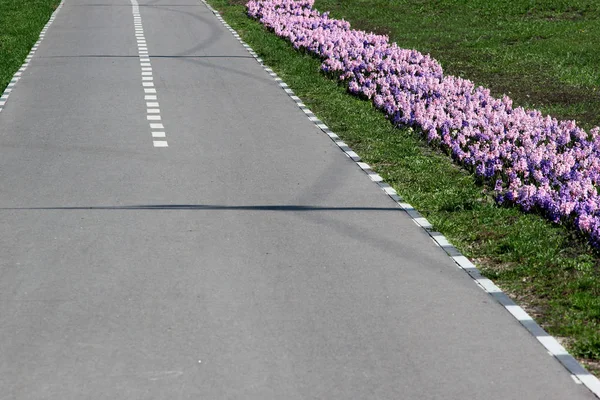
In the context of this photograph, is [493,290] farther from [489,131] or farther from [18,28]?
[18,28]

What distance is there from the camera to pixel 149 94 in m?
22.8

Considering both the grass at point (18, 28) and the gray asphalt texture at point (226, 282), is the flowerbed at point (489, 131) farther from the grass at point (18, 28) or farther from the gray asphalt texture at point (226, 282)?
the grass at point (18, 28)

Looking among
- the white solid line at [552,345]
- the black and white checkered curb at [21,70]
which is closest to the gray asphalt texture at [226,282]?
the white solid line at [552,345]

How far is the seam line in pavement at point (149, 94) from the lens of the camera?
18125 mm

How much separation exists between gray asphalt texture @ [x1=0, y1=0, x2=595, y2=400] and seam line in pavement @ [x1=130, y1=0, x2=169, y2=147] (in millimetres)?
200

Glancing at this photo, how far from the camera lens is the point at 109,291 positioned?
32.4 feet

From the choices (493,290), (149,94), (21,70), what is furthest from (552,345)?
(21,70)

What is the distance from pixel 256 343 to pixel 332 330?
0.66 m

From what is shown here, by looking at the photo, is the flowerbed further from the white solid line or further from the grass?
the grass

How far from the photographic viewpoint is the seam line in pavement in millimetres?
18125

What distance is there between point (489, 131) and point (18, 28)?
2268cm

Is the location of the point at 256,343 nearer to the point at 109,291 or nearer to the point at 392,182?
the point at 109,291

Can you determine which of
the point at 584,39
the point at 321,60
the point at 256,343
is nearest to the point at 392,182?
the point at 256,343

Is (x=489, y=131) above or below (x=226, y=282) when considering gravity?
below
